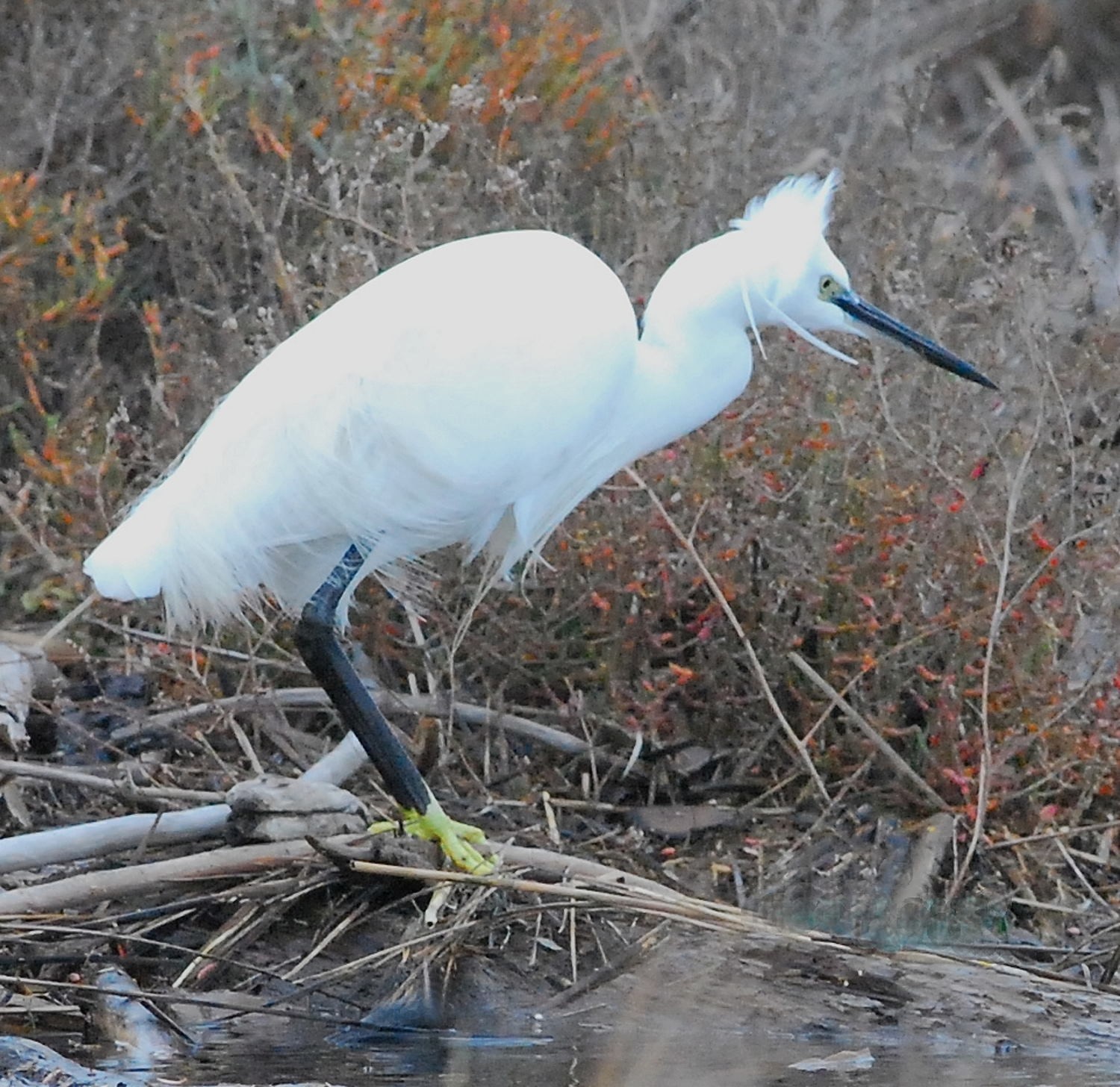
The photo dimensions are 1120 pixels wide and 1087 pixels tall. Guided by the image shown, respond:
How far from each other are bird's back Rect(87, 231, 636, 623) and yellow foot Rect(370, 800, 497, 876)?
1.80 ft

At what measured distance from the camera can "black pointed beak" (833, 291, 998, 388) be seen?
13.0 feet

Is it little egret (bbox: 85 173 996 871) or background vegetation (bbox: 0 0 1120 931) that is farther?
background vegetation (bbox: 0 0 1120 931)

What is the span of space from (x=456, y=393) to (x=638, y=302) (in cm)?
134

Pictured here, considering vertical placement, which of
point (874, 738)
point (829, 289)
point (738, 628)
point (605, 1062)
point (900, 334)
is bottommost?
point (605, 1062)

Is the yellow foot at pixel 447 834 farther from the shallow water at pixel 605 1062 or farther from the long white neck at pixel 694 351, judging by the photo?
the long white neck at pixel 694 351

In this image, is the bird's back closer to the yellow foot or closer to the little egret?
the little egret

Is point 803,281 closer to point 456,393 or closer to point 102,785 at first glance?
point 456,393

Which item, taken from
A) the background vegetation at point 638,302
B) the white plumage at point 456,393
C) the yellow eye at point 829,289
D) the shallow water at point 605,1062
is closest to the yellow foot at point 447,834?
the shallow water at point 605,1062

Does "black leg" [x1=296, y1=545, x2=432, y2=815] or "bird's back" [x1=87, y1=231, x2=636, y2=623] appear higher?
"bird's back" [x1=87, y1=231, x2=636, y2=623]

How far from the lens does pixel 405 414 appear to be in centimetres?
389

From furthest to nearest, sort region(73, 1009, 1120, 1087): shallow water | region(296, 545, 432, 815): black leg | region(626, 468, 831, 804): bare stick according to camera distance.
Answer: region(626, 468, 831, 804): bare stick, region(296, 545, 432, 815): black leg, region(73, 1009, 1120, 1087): shallow water

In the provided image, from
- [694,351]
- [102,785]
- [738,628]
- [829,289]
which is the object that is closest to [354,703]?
[102,785]

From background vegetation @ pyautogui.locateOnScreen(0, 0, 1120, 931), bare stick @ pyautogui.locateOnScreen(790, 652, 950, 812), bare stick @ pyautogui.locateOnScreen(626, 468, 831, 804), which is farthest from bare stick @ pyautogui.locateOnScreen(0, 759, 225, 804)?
bare stick @ pyautogui.locateOnScreen(790, 652, 950, 812)

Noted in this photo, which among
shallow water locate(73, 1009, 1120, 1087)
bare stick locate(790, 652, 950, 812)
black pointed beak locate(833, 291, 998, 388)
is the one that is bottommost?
shallow water locate(73, 1009, 1120, 1087)
